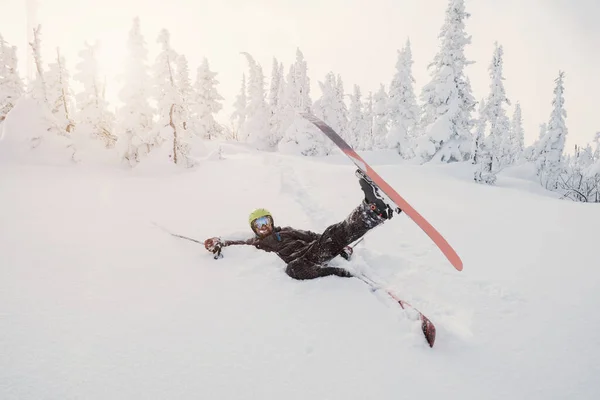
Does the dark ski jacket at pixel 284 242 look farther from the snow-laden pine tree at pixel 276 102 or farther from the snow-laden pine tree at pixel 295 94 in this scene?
the snow-laden pine tree at pixel 276 102

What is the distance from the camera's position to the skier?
138 inches

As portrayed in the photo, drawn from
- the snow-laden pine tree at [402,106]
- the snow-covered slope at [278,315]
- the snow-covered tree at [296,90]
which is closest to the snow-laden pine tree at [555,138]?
the snow-laden pine tree at [402,106]

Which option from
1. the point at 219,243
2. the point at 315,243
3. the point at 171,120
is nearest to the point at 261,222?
the point at 219,243

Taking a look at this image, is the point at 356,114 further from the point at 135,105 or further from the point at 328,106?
the point at 135,105

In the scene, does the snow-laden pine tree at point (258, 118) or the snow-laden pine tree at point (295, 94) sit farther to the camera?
the snow-laden pine tree at point (258, 118)

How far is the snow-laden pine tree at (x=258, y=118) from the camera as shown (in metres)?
48.5

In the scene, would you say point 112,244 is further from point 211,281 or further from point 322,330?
point 322,330

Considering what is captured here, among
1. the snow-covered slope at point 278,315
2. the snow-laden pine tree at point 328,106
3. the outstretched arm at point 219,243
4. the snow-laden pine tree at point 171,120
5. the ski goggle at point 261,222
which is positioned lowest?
the snow-covered slope at point 278,315

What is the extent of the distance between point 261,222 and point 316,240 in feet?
3.69

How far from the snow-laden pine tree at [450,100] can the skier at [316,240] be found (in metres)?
22.1

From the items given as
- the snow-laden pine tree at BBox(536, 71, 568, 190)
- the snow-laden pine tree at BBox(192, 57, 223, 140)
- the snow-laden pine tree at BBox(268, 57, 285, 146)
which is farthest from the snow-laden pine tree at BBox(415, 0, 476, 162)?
the snow-laden pine tree at BBox(192, 57, 223, 140)

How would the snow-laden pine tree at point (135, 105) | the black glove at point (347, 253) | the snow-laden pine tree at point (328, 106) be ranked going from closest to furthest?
the black glove at point (347, 253) → the snow-laden pine tree at point (135, 105) → the snow-laden pine tree at point (328, 106)

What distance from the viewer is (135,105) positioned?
1838 centimetres

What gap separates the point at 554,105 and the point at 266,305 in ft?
123
